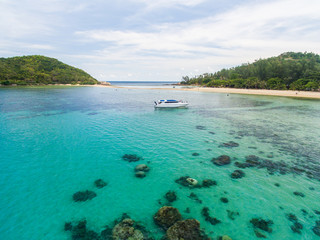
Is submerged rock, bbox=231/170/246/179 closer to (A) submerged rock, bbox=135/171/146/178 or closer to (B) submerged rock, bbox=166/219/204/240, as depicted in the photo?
(B) submerged rock, bbox=166/219/204/240

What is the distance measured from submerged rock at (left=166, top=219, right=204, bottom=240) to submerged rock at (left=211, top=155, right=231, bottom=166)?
352 inches

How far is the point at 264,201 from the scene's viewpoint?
39.2ft

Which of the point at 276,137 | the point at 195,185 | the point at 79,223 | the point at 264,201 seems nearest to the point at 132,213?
the point at 79,223

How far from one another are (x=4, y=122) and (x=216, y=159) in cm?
3891

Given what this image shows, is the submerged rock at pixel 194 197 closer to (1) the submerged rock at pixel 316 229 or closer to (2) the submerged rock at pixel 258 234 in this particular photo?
(2) the submerged rock at pixel 258 234

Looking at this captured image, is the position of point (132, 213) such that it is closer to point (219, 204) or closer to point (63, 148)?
point (219, 204)

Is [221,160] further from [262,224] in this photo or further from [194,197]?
[262,224]

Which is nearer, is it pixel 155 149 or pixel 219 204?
pixel 219 204

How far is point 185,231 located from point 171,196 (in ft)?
11.0

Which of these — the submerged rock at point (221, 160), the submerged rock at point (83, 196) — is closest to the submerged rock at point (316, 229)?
the submerged rock at point (221, 160)

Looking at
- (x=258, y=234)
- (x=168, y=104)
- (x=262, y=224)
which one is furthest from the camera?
(x=168, y=104)

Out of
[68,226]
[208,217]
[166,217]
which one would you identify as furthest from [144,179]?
[68,226]

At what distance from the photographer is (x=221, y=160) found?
17.8 metres

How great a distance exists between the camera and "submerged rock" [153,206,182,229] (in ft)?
31.5
